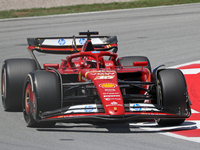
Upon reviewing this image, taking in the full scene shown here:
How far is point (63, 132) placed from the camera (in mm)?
6523

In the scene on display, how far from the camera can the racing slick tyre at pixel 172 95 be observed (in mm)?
6805

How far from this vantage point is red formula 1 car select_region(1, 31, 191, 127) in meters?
6.32

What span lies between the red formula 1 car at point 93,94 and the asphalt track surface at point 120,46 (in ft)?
0.84

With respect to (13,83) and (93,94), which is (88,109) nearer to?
(93,94)

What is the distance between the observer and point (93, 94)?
24.0 ft

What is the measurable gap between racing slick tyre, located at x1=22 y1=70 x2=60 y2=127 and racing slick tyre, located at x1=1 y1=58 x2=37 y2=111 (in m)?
0.96

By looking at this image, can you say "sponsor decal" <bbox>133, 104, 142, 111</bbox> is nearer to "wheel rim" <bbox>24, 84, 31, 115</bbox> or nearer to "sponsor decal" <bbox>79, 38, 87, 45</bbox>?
"wheel rim" <bbox>24, 84, 31, 115</bbox>

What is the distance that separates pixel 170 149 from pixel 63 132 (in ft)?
5.29

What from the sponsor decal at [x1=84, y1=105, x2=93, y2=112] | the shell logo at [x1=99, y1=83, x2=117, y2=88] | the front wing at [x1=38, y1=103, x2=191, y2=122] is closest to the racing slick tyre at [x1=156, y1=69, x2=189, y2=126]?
the front wing at [x1=38, y1=103, x2=191, y2=122]

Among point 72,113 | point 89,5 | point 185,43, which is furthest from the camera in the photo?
point 89,5

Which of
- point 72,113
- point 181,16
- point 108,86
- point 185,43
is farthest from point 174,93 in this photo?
point 181,16

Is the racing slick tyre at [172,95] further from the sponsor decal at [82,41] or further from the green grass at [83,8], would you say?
the green grass at [83,8]

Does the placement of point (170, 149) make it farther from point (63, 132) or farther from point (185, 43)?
point (185, 43)

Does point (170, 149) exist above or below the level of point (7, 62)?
below
